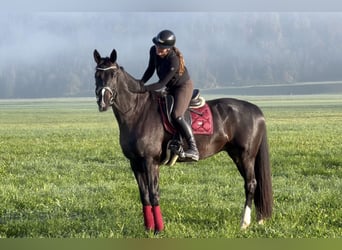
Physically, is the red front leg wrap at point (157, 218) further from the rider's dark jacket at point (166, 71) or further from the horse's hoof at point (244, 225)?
the rider's dark jacket at point (166, 71)

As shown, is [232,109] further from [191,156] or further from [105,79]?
[105,79]

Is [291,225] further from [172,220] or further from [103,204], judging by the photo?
[103,204]

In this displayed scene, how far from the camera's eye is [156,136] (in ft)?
22.6

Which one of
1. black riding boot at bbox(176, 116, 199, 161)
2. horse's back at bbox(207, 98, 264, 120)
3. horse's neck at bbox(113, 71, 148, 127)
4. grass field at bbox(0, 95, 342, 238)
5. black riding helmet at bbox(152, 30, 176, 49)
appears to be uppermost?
black riding helmet at bbox(152, 30, 176, 49)

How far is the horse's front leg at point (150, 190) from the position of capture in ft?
22.2

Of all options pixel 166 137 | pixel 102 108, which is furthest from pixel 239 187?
pixel 102 108

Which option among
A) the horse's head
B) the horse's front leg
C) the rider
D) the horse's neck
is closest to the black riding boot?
the rider

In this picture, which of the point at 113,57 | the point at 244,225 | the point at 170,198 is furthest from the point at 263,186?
the point at 113,57

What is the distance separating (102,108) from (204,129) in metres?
1.71

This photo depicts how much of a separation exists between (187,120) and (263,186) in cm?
172

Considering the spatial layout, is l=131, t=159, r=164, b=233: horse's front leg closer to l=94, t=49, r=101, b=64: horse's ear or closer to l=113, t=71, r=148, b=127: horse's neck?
l=113, t=71, r=148, b=127: horse's neck

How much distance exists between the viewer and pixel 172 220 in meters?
7.76

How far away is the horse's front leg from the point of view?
22.2 ft

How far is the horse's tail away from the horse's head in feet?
8.93
